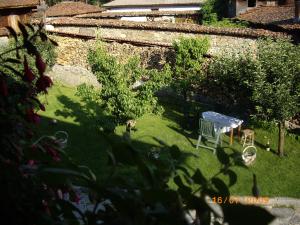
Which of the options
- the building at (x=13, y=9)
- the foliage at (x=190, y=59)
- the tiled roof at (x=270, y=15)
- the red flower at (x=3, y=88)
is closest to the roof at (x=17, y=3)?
the building at (x=13, y=9)

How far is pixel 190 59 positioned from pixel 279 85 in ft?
18.7

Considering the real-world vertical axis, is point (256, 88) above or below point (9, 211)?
below

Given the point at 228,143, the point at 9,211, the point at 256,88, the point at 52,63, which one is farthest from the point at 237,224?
the point at 52,63

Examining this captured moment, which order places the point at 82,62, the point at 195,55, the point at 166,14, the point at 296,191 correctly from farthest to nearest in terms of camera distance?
the point at 166,14, the point at 82,62, the point at 195,55, the point at 296,191

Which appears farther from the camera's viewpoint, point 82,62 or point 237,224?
point 82,62

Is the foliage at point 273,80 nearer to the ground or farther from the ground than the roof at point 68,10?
nearer to the ground

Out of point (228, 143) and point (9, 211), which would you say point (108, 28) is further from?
point (9, 211)

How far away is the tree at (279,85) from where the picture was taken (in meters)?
10.7

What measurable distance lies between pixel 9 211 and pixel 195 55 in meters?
14.7

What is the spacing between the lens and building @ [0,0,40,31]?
22.8 meters

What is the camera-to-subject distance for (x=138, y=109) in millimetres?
11086

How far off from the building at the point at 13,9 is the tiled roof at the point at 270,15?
12132 mm

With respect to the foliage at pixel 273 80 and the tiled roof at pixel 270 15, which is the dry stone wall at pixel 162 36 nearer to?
the foliage at pixel 273 80

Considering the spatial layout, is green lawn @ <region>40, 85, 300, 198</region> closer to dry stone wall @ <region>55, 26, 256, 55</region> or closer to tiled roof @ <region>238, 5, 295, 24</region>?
dry stone wall @ <region>55, 26, 256, 55</region>
